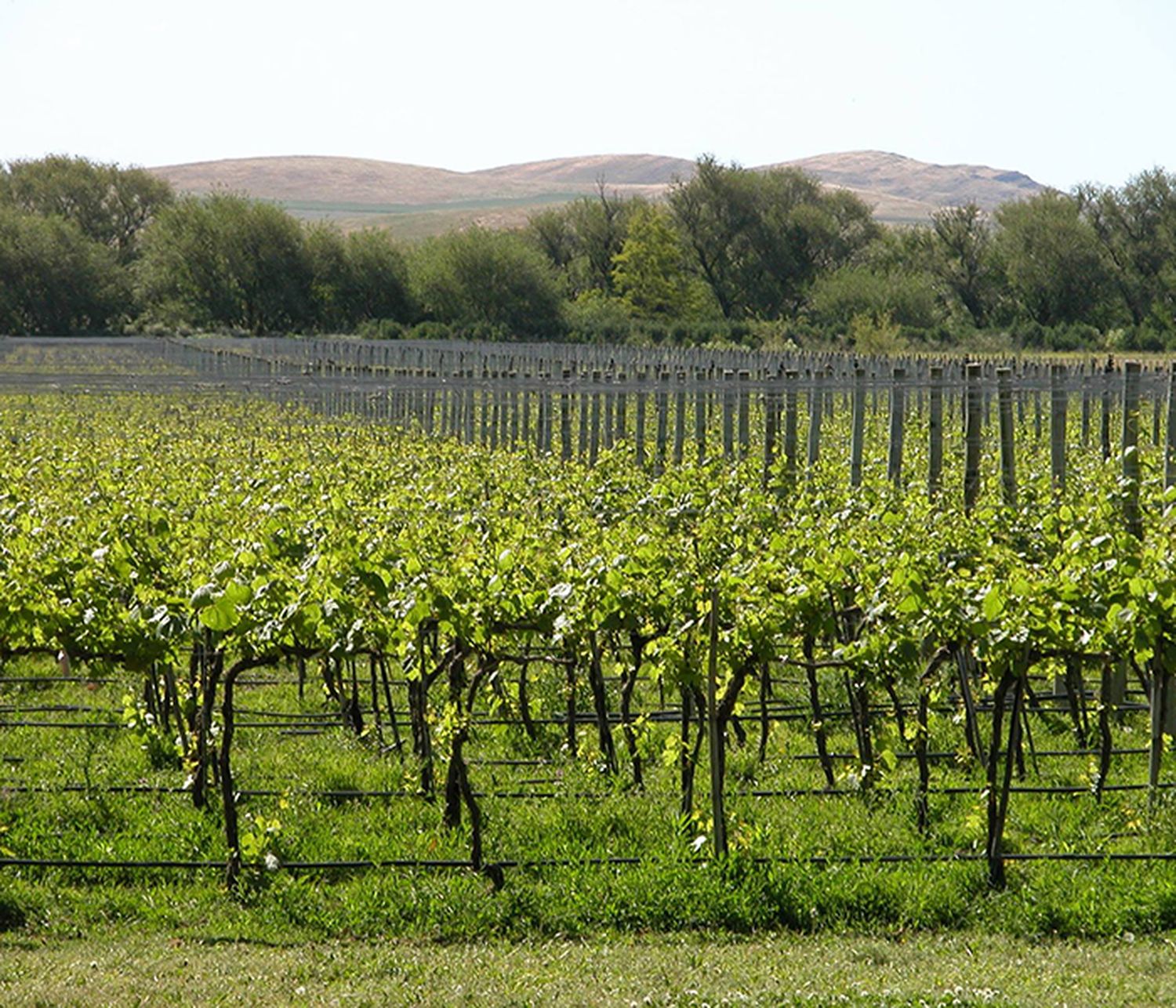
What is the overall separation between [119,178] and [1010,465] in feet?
289

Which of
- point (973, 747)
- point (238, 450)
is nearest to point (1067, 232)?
point (238, 450)

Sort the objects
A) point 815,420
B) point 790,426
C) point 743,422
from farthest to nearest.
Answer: point 743,422 < point 790,426 < point 815,420

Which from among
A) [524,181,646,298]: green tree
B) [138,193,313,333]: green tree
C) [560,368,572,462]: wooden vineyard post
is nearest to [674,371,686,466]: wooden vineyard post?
[560,368,572,462]: wooden vineyard post

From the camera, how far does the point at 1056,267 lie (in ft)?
214

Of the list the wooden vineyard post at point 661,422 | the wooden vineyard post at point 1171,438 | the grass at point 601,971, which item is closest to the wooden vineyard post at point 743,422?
the wooden vineyard post at point 661,422

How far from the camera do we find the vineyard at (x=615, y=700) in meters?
6.59

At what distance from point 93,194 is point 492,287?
32.5 meters

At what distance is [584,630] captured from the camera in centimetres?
727

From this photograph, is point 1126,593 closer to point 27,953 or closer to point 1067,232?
point 27,953

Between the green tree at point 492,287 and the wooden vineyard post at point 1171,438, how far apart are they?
195ft

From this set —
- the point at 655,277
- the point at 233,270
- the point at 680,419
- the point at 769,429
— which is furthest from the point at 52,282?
the point at 769,429

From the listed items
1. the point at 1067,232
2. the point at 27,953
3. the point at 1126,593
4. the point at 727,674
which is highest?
the point at 1067,232

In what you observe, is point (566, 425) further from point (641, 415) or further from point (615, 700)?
point (615, 700)

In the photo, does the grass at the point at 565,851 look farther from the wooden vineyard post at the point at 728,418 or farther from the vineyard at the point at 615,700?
the wooden vineyard post at the point at 728,418
